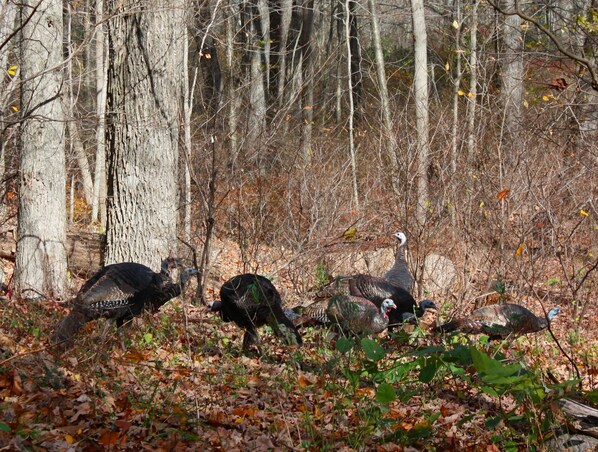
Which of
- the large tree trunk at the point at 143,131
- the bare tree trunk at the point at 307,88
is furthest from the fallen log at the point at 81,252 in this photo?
the bare tree trunk at the point at 307,88

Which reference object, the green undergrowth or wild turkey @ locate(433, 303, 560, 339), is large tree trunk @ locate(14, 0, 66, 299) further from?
wild turkey @ locate(433, 303, 560, 339)

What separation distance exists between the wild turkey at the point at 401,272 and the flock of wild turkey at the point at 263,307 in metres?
0.88

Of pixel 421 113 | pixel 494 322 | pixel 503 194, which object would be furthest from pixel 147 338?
pixel 421 113

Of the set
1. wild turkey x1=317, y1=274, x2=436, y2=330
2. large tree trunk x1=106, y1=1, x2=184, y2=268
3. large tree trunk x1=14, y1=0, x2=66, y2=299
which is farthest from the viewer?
large tree trunk x1=14, y1=0, x2=66, y2=299

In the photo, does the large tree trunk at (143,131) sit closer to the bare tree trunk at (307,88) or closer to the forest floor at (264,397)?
the bare tree trunk at (307,88)

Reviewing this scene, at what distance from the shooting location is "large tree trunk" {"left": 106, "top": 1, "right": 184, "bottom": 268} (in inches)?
363

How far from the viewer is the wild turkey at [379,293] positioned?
911 centimetres

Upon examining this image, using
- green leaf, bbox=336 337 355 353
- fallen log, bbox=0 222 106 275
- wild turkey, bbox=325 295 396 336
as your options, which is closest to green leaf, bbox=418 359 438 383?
green leaf, bbox=336 337 355 353

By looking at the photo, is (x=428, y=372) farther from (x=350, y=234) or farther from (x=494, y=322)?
(x=350, y=234)

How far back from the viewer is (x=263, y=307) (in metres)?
7.24

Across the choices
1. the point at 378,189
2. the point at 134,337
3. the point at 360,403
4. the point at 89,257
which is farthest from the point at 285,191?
the point at 360,403

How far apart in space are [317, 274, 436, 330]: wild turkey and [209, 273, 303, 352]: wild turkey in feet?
5.51

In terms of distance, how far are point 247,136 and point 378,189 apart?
236 centimetres

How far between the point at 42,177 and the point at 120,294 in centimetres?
313
